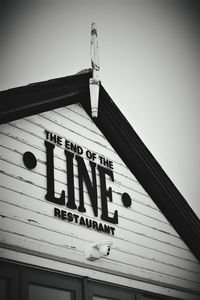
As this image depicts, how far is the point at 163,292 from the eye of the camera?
28.4 ft

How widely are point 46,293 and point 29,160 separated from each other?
1.96 m

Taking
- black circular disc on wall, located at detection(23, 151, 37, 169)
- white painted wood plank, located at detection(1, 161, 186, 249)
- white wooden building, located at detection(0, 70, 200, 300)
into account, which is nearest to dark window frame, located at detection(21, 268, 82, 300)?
white wooden building, located at detection(0, 70, 200, 300)

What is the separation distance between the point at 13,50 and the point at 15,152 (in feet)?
28.8

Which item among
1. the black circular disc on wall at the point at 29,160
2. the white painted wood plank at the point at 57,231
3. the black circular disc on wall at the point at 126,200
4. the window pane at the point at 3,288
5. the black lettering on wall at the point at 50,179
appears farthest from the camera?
the black circular disc on wall at the point at 126,200

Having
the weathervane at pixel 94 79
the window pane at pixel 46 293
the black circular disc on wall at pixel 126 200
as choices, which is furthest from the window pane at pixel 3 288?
the weathervane at pixel 94 79

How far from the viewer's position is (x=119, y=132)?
8844mm

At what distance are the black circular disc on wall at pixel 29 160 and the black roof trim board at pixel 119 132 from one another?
584mm

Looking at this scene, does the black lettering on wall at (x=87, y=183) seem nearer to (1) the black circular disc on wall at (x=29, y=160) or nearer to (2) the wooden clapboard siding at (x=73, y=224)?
(2) the wooden clapboard siding at (x=73, y=224)

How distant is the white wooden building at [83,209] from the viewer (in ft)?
22.1

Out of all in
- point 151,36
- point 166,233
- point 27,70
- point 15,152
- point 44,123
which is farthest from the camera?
point 151,36

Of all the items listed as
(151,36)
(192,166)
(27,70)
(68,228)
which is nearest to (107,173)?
(68,228)

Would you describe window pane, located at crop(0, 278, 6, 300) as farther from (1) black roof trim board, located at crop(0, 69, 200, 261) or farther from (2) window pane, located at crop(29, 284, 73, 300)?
(1) black roof trim board, located at crop(0, 69, 200, 261)

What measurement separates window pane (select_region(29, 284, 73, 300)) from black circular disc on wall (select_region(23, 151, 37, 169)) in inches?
68.9

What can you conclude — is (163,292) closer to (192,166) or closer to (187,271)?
(187,271)
